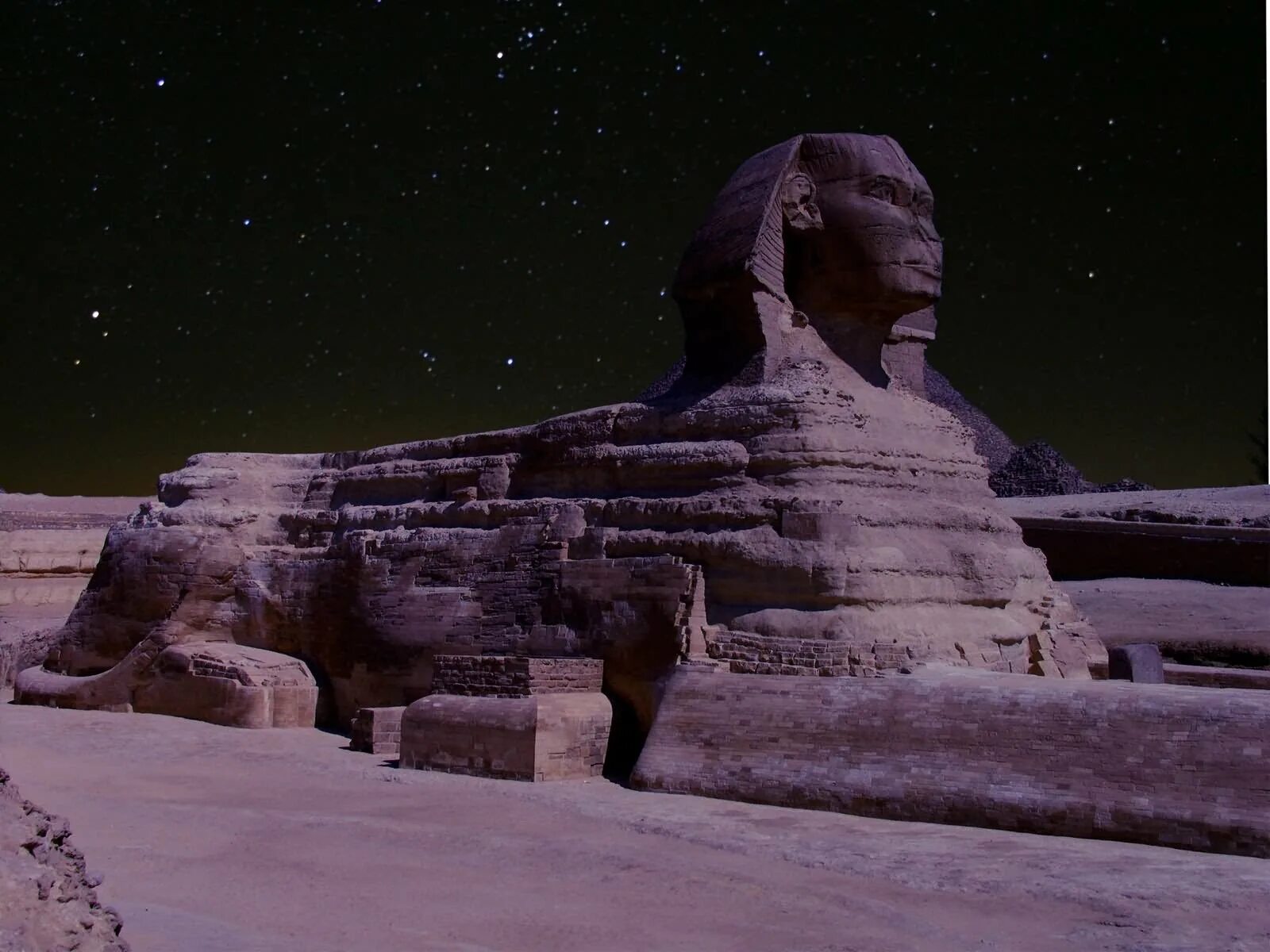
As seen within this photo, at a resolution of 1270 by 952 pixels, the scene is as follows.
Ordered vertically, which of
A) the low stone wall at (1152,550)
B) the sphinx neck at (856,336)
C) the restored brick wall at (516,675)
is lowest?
the restored brick wall at (516,675)

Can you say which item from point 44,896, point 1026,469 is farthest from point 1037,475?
point 44,896

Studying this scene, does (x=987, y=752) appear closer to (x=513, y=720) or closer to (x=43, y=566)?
(x=513, y=720)

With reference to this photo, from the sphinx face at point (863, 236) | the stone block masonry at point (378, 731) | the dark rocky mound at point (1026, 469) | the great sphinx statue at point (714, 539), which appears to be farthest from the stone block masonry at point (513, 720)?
the dark rocky mound at point (1026, 469)

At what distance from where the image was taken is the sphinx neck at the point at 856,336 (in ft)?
39.6

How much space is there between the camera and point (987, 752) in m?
8.48

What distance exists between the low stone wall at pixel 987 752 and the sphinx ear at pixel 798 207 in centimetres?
415

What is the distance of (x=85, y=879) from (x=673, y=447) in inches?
290

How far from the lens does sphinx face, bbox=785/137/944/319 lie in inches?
458

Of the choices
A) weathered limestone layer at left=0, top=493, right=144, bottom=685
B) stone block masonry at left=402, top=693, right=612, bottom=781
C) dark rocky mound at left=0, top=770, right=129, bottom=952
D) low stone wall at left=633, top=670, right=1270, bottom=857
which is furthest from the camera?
weathered limestone layer at left=0, top=493, right=144, bottom=685

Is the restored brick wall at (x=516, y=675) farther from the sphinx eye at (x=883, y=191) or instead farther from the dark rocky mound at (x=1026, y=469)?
the dark rocky mound at (x=1026, y=469)

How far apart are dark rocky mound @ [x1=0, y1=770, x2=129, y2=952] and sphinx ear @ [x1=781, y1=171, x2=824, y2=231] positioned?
8.46m

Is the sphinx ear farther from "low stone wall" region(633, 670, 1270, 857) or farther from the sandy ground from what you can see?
the sandy ground

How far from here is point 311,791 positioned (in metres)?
10.1

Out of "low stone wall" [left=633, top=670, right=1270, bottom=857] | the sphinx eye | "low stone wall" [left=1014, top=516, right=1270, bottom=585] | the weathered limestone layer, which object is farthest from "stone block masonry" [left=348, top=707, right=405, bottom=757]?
"low stone wall" [left=1014, top=516, right=1270, bottom=585]
